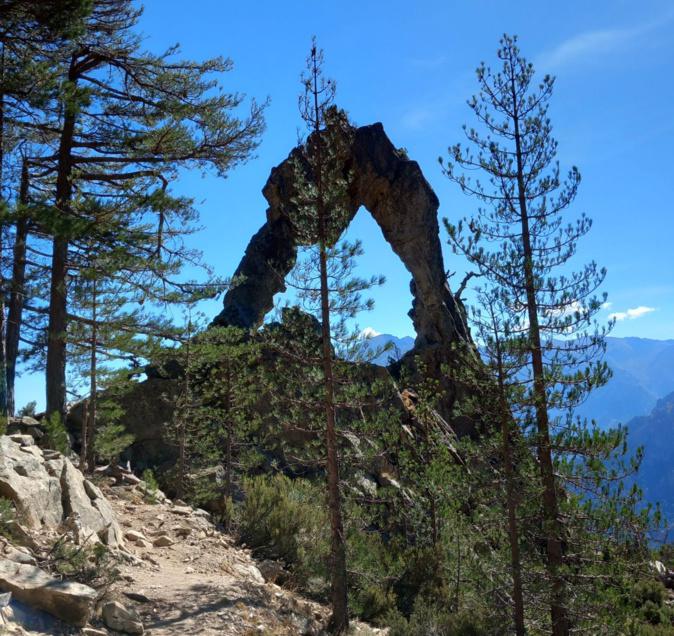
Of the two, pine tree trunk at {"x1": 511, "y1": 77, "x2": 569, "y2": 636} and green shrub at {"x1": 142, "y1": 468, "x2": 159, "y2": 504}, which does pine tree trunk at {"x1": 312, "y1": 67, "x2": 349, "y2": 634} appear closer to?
pine tree trunk at {"x1": 511, "y1": 77, "x2": 569, "y2": 636}

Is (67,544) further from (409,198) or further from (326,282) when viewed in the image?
(409,198)

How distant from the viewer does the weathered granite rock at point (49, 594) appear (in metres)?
5.25

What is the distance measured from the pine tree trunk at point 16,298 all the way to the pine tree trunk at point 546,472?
Result: 33.6 ft

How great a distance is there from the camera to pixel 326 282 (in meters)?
9.53

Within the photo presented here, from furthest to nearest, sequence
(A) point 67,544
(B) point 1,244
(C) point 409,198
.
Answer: (C) point 409,198 < (B) point 1,244 < (A) point 67,544

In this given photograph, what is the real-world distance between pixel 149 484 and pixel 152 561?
12.6 feet

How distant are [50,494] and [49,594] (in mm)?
2740

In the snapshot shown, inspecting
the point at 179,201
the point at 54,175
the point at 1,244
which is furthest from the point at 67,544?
the point at 54,175

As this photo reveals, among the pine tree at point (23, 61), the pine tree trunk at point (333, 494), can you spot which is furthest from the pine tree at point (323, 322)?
the pine tree at point (23, 61)

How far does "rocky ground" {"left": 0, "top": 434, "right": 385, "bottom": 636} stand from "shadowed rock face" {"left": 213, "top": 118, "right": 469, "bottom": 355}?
1555 cm

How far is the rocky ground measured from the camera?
5.34 m

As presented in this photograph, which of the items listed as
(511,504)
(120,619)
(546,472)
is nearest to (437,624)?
(511,504)

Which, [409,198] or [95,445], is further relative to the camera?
[409,198]

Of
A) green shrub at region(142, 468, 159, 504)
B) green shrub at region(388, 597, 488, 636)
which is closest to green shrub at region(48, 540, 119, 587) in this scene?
green shrub at region(388, 597, 488, 636)
